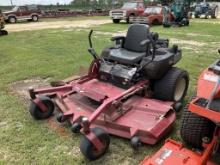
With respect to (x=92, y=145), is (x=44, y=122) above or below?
below

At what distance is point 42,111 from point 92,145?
135cm

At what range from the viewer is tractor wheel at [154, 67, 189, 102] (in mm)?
4375

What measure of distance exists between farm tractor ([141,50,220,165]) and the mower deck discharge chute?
401 millimetres

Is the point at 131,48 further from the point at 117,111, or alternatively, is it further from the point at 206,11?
the point at 206,11

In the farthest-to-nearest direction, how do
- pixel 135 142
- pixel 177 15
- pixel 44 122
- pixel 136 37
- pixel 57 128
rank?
1. pixel 177 15
2. pixel 136 37
3. pixel 44 122
4. pixel 57 128
5. pixel 135 142

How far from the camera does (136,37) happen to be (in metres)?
4.85

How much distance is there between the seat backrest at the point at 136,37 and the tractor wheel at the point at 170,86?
586mm

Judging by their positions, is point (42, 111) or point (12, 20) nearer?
point (42, 111)

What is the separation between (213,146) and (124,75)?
6.13ft

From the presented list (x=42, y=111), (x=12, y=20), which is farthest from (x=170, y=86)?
(x=12, y=20)

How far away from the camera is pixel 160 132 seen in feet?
11.3

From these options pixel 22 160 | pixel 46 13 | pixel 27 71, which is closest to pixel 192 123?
pixel 22 160

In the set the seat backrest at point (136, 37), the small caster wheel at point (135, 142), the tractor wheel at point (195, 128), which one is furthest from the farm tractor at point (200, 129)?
the seat backrest at point (136, 37)

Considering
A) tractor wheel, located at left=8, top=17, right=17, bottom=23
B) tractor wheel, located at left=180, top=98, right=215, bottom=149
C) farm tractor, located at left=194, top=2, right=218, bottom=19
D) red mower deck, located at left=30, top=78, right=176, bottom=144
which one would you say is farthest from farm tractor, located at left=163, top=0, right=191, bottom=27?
tractor wheel, located at left=180, top=98, right=215, bottom=149
